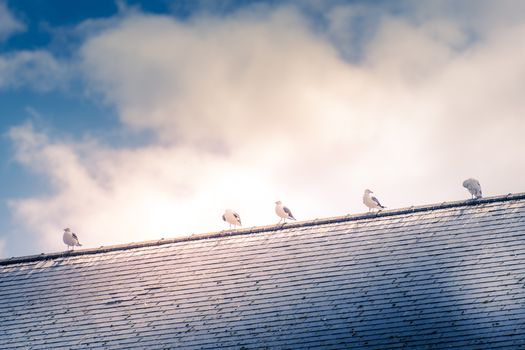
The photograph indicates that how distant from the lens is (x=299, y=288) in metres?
15.3

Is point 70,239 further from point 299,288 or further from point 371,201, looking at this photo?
point 371,201

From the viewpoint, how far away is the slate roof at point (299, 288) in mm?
13398

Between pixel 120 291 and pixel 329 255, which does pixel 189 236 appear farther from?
pixel 329 255

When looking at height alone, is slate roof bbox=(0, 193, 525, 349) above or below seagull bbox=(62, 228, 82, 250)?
below

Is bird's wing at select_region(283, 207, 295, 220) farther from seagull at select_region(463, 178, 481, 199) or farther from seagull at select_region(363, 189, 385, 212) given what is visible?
seagull at select_region(463, 178, 481, 199)

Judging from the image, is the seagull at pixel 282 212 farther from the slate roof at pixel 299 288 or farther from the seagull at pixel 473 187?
the seagull at pixel 473 187

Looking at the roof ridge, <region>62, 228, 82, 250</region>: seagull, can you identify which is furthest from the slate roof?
<region>62, 228, 82, 250</region>: seagull

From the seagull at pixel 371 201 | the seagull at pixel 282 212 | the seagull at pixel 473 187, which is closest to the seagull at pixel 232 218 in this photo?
the seagull at pixel 282 212

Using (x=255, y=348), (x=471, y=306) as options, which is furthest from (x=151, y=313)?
(x=471, y=306)

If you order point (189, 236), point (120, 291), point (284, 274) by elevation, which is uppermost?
point (189, 236)

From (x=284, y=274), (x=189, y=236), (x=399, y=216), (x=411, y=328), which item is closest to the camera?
(x=411, y=328)

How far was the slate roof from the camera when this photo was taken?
527 inches

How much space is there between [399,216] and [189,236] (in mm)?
5754

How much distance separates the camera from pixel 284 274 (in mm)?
16000
